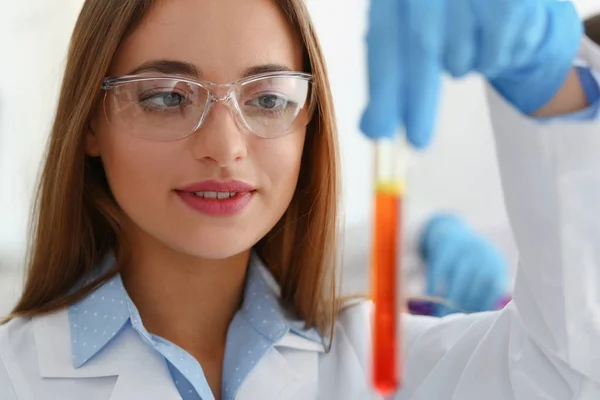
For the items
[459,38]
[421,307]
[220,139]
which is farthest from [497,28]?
[421,307]

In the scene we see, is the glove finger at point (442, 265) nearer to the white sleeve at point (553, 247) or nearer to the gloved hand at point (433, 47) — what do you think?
the white sleeve at point (553, 247)

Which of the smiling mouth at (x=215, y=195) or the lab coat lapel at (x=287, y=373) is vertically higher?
the smiling mouth at (x=215, y=195)

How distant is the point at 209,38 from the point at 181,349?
54 centimetres

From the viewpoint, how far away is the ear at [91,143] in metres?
1.41

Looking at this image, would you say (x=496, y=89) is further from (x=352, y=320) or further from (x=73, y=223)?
(x=73, y=223)

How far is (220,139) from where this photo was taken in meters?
1.24

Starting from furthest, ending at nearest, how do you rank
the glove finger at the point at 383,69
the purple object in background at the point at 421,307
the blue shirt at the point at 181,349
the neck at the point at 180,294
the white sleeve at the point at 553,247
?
the purple object in background at the point at 421,307 < the neck at the point at 180,294 < the blue shirt at the point at 181,349 < the white sleeve at the point at 553,247 < the glove finger at the point at 383,69

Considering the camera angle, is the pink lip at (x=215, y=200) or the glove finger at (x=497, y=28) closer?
the glove finger at (x=497, y=28)

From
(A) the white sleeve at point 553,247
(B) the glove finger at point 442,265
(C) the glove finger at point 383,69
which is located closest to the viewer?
(C) the glove finger at point 383,69

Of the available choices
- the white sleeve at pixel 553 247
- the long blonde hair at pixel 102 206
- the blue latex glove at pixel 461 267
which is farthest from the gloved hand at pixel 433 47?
the blue latex glove at pixel 461 267

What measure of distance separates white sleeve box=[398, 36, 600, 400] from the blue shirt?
1.52 feet

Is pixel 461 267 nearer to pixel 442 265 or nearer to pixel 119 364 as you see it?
pixel 442 265

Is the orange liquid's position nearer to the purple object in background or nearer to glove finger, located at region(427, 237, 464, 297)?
the purple object in background

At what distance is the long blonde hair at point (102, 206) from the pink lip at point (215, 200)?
235mm
